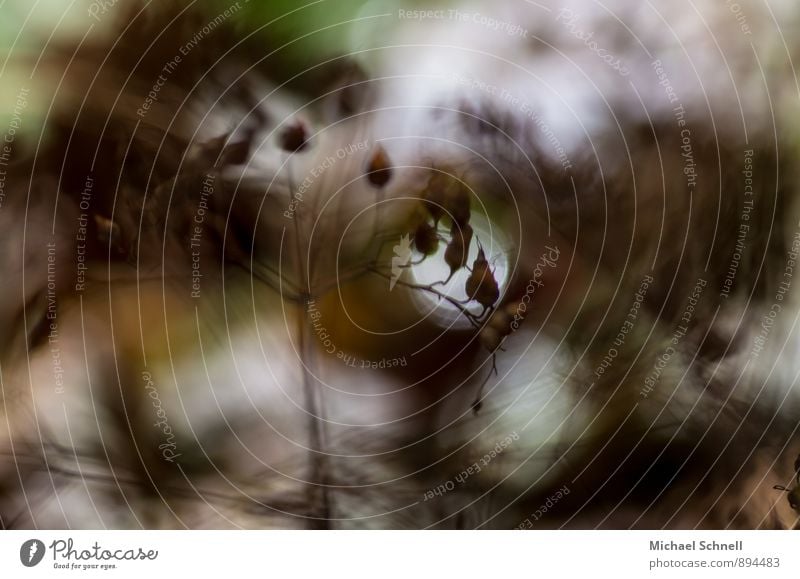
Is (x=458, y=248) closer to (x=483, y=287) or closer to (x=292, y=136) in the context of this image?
(x=483, y=287)

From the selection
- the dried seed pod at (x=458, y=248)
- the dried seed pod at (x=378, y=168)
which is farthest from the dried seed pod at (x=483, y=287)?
the dried seed pod at (x=378, y=168)

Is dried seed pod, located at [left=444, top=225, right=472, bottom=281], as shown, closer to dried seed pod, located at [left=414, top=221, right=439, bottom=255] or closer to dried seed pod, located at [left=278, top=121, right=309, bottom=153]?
dried seed pod, located at [left=414, top=221, right=439, bottom=255]

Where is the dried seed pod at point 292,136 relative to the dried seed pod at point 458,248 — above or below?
above

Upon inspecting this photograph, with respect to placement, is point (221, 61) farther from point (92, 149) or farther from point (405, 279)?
point (405, 279)

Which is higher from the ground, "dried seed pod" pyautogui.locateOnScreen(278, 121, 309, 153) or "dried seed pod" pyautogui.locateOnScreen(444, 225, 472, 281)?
"dried seed pod" pyautogui.locateOnScreen(278, 121, 309, 153)

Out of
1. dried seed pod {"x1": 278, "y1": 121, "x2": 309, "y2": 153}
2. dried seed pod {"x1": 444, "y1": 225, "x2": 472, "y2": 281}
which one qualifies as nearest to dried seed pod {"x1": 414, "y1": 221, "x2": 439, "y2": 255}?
dried seed pod {"x1": 444, "y1": 225, "x2": 472, "y2": 281}

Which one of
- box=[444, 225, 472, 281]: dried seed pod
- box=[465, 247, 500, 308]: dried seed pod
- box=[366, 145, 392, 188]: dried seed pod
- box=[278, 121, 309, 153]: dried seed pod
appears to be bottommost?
box=[465, 247, 500, 308]: dried seed pod

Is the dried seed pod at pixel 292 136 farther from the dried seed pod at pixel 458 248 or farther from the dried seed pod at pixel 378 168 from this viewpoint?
the dried seed pod at pixel 458 248
